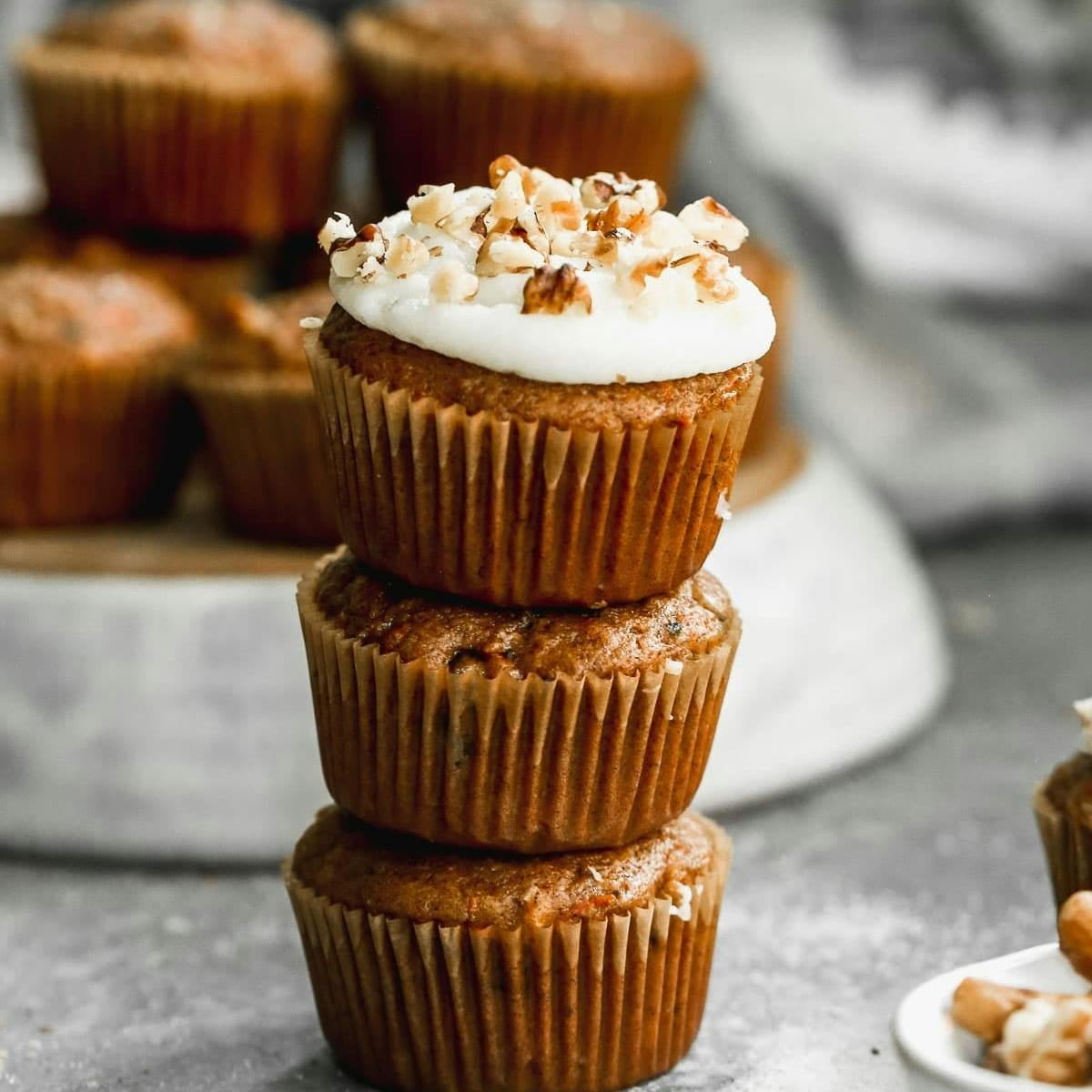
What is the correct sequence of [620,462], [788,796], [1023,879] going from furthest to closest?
[788,796] → [1023,879] → [620,462]

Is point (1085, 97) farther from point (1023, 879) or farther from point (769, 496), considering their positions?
point (1023, 879)

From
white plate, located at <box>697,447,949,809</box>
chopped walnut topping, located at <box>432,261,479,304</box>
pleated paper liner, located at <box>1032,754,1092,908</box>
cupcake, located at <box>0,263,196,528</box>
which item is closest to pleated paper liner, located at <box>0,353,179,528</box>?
cupcake, located at <box>0,263,196,528</box>

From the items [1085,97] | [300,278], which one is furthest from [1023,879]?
[1085,97]

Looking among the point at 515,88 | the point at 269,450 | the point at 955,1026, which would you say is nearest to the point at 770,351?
the point at 515,88

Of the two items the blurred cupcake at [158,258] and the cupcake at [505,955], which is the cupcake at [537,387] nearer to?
the cupcake at [505,955]

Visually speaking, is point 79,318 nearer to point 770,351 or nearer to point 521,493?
point 770,351

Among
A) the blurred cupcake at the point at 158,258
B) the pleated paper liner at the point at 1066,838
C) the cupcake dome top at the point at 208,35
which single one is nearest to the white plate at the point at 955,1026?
the pleated paper liner at the point at 1066,838
